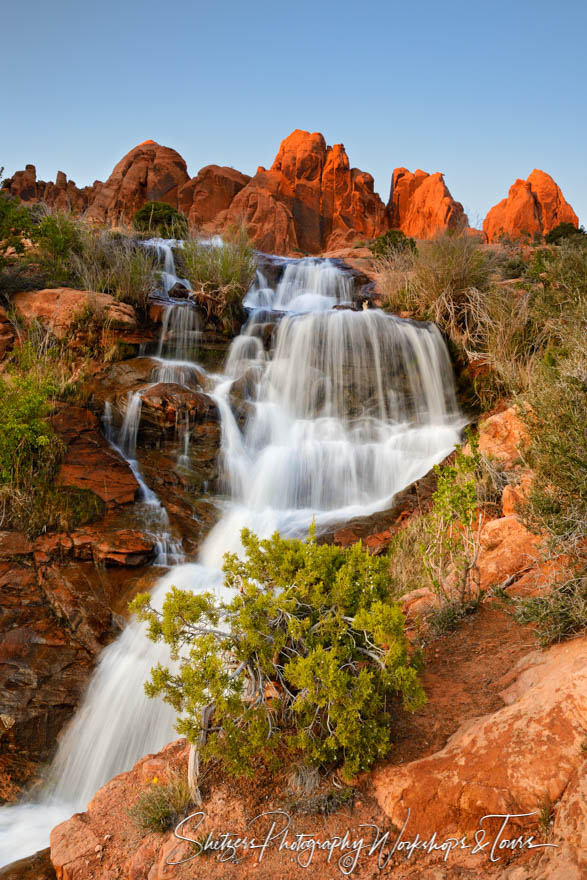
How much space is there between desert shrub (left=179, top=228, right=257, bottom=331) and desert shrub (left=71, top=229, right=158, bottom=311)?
1119 mm

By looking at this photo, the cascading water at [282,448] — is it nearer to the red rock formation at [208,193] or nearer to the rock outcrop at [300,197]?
the rock outcrop at [300,197]

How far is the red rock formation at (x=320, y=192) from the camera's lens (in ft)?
147

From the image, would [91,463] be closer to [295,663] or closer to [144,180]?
[295,663]

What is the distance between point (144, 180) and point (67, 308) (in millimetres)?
36446

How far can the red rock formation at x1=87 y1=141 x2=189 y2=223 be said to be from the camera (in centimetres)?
4109

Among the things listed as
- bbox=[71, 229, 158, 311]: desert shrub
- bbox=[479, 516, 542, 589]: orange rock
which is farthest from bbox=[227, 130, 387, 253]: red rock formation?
bbox=[479, 516, 542, 589]: orange rock

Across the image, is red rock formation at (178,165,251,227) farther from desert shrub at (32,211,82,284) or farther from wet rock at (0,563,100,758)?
wet rock at (0,563,100,758)

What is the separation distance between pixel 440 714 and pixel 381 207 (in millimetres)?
52910

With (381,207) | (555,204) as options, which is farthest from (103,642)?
(555,204)

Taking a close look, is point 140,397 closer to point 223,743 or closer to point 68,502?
point 68,502

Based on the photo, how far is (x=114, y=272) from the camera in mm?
12625

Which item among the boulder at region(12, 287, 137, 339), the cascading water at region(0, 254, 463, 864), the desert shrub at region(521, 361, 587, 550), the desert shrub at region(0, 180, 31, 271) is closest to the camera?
the desert shrub at region(521, 361, 587, 550)

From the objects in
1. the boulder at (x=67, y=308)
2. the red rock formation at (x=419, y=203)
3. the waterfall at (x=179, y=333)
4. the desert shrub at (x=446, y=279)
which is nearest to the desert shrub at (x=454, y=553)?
the desert shrub at (x=446, y=279)

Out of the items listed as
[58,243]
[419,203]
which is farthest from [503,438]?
[419,203]
